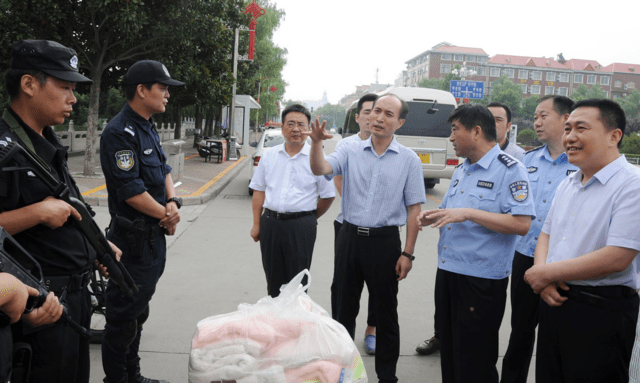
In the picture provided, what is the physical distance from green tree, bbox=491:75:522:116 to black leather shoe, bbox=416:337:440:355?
3165 inches

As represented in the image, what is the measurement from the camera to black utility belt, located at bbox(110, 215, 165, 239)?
292 centimetres

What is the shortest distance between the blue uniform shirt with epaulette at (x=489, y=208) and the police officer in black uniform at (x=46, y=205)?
206 centimetres

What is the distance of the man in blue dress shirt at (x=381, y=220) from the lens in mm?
3342

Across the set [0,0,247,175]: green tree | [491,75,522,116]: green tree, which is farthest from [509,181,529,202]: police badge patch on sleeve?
[491,75,522,116]: green tree

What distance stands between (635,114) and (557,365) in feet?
359

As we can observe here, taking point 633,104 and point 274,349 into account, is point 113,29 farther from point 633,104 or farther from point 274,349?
point 633,104

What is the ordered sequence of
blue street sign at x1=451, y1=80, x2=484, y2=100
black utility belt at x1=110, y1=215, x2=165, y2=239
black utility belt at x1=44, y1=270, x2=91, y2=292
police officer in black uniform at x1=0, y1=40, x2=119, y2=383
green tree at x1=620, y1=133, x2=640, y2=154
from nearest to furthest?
police officer in black uniform at x1=0, y1=40, x2=119, y2=383 → black utility belt at x1=44, y1=270, x2=91, y2=292 → black utility belt at x1=110, y1=215, x2=165, y2=239 → blue street sign at x1=451, y1=80, x2=484, y2=100 → green tree at x1=620, y1=133, x2=640, y2=154

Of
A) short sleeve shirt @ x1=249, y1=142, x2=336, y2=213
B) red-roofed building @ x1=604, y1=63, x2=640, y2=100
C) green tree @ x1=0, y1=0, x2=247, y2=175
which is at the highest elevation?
red-roofed building @ x1=604, y1=63, x2=640, y2=100

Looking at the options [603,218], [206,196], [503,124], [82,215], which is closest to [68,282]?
[82,215]

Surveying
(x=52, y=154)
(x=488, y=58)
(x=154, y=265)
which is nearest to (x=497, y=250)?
(x=154, y=265)

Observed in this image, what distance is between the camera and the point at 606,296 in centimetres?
229

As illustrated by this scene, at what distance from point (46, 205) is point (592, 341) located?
250 centimetres

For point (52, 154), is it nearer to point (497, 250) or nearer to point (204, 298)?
point (497, 250)

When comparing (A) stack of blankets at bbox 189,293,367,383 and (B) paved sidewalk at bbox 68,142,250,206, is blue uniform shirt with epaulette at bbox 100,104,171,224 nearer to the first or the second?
(A) stack of blankets at bbox 189,293,367,383
